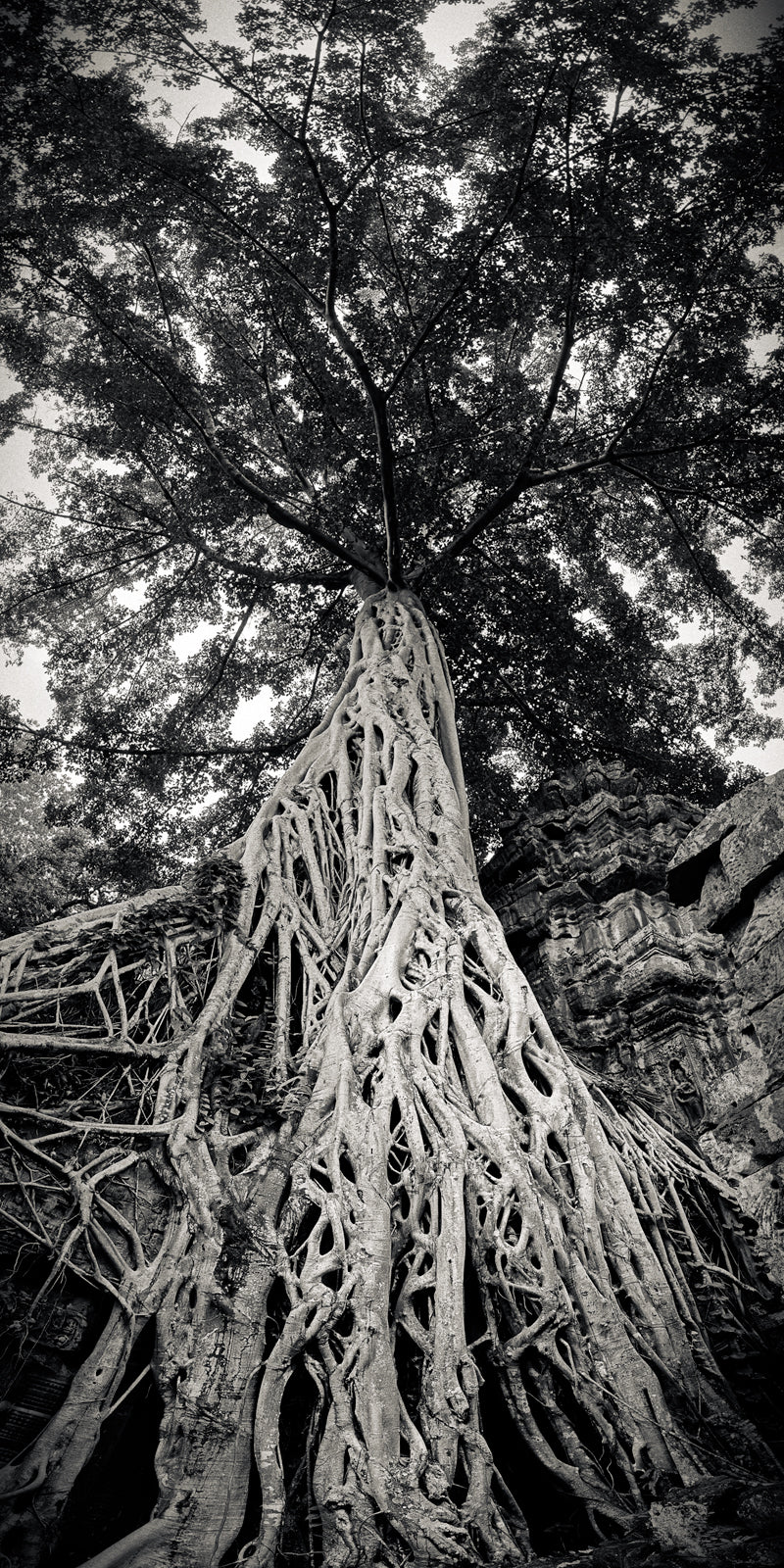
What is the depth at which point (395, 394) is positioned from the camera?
5758mm

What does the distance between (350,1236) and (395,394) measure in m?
5.23

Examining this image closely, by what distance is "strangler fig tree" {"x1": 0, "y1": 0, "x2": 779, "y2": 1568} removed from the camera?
1812mm

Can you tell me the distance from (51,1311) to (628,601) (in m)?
5.81

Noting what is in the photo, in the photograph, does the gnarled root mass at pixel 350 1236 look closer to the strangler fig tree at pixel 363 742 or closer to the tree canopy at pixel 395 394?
the strangler fig tree at pixel 363 742

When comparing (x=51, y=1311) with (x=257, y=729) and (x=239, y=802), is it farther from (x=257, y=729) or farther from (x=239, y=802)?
(x=257, y=729)

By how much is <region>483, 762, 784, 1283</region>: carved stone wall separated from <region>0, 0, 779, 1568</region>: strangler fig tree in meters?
0.32

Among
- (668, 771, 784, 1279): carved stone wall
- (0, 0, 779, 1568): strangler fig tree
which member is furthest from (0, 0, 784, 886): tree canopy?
(668, 771, 784, 1279): carved stone wall

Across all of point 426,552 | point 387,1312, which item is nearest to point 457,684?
Result: point 426,552

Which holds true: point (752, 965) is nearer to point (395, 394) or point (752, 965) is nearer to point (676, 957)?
point (676, 957)

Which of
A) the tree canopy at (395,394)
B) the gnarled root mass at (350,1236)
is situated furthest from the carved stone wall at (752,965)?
the tree canopy at (395,394)

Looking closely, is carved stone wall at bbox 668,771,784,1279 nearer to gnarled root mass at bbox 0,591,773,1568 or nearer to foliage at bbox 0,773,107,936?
gnarled root mass at bbox 0,591,773,1568

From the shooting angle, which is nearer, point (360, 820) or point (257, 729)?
point (360, 820)

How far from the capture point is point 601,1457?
→ 1.82 metres

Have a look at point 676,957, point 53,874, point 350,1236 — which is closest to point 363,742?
point 676,957
